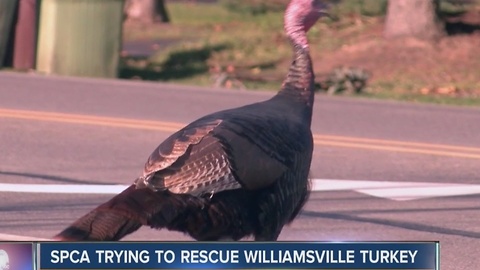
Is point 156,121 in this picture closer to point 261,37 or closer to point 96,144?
point 96,144

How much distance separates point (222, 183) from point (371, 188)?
4788 millimetres

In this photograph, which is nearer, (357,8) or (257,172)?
(257,172)

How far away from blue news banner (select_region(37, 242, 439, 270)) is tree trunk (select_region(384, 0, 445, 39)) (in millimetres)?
17810

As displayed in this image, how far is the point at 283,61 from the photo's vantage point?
74.0 ft

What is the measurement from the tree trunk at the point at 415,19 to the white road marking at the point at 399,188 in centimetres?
1236

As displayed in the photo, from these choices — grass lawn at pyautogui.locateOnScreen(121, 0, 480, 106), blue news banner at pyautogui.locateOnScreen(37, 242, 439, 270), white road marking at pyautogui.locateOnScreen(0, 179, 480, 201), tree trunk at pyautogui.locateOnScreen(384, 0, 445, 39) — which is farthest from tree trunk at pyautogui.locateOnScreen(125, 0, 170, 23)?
blue news banner at pyautogui.locateOnScreen(37, 242, 439, 270)

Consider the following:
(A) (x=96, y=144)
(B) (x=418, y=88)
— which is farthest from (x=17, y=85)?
(B) (x=418, y=88)

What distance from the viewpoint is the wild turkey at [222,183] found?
522cm

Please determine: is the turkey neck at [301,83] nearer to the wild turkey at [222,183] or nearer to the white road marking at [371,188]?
the wild turkey at [222,183]

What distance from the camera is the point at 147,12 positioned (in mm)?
33531

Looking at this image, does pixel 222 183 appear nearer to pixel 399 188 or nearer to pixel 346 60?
pixel 399 188

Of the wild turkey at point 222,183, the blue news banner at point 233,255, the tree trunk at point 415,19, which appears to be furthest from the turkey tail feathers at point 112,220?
the tree trunk at point 415,19

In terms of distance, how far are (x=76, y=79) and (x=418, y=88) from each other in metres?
5.56

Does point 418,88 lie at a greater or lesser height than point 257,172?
lesser
